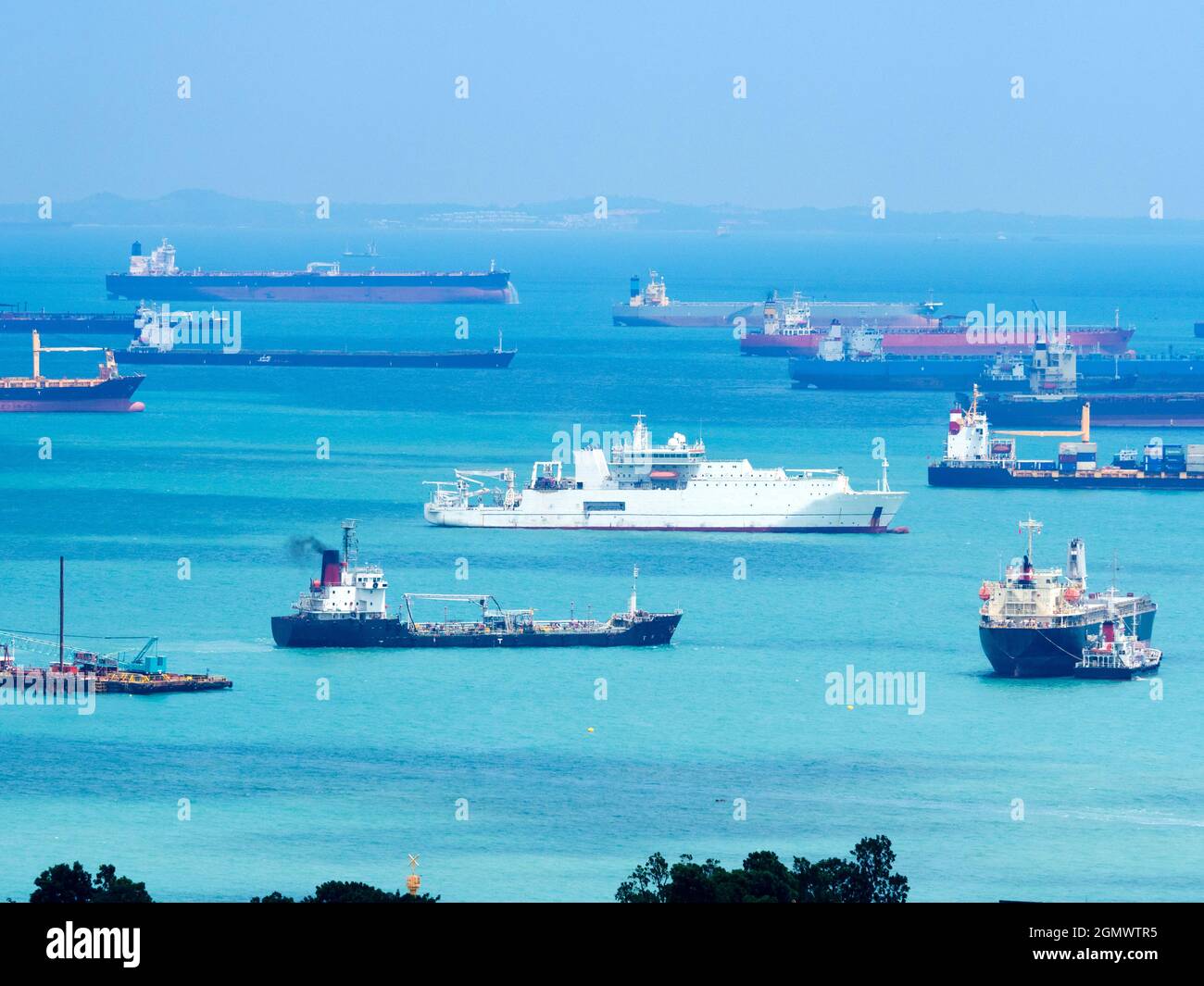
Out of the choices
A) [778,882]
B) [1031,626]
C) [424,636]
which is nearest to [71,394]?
[424,636]

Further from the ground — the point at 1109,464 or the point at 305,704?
the point at 1109,464

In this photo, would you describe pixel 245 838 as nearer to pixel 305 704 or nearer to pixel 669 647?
pixel 305 704

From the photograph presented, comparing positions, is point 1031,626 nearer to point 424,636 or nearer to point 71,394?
point 424,636

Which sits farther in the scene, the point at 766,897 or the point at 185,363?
the point at 185,363
